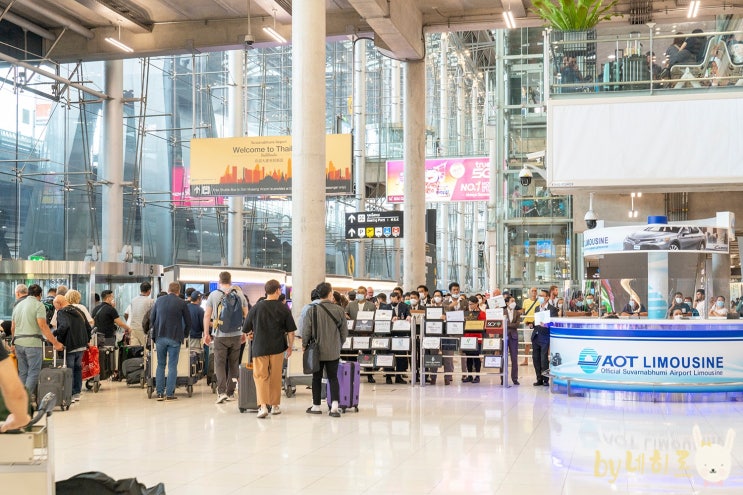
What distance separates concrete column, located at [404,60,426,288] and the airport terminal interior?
70 millimetres

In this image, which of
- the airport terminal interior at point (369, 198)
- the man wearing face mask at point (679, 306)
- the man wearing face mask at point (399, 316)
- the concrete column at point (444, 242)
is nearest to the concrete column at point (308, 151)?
the airport terminal interior at point (369, 198)

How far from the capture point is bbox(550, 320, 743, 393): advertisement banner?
1179 cm

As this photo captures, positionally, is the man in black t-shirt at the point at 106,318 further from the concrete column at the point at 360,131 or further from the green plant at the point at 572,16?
the concrete column at the point at 360,131

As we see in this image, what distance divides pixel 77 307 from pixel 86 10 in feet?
35.5

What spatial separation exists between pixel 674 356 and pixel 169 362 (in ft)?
21.8

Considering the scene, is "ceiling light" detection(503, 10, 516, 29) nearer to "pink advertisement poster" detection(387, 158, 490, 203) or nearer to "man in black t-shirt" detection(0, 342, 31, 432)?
"pink advertisement poster" detection(387, 158, 490, 203)

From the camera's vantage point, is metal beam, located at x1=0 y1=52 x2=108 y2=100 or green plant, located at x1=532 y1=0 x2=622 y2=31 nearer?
green plant, located at x1=532 y1=0 x2=622 y2=31

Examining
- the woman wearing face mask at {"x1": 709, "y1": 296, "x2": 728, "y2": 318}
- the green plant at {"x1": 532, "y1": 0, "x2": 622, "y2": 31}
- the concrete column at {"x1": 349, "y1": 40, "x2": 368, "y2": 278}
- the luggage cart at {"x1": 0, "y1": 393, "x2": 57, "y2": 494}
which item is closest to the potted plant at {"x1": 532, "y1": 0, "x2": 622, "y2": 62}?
the green plant at {"x1": 532, "y1": 0, "x2": 622, "y2": 31}

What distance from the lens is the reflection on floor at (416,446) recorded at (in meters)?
6.41

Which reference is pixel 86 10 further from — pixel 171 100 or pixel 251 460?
pixel 251 460

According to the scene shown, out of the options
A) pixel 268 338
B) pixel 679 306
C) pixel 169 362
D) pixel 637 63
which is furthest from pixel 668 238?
pixel 169 362

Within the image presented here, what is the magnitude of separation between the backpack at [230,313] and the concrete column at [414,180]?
9.68 meters

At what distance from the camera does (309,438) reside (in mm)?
8562

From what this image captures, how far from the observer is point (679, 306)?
41.1 feet
